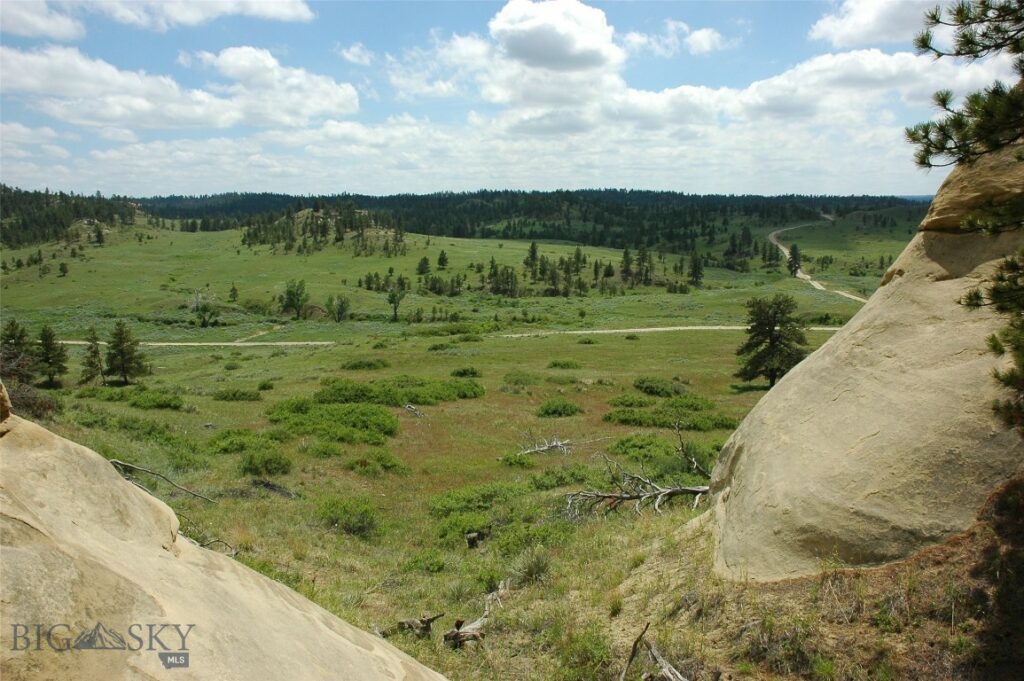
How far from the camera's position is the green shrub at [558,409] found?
32906 mm

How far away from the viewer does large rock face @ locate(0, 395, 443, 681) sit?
133 inches

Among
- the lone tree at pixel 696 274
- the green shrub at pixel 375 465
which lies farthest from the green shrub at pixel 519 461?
the lone tree at pixel 696 274

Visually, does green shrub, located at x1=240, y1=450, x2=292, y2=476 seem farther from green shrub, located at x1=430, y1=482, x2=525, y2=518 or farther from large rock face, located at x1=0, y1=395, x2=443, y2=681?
large rock face, located at x1=0, y1=395, x2=443, y2=681

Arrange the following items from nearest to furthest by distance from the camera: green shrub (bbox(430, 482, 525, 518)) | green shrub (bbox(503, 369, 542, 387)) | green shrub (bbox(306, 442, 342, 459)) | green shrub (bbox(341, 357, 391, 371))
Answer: green shrub (bbox(430, 482, 525, 518)) → green shrub (bbox(306, 442, 342, 459)) → green shrub (bbox(503, 369, 542, 387)) → green shrub (bbox(341, 357, 391, 371))

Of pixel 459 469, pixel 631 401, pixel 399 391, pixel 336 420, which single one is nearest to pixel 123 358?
pixel 399 391

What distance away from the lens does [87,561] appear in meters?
3.99

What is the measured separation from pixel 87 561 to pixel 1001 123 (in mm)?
9368

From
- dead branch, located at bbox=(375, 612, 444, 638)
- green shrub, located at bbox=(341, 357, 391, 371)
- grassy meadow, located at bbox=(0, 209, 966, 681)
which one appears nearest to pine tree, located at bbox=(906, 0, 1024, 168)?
grassy meadow, located at bbox=(0, 209, 966, 681)

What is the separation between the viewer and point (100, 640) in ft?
11.6

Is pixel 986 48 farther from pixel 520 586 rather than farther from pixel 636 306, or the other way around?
pixel 636 306

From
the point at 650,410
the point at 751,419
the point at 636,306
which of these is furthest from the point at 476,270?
the point at 751,419

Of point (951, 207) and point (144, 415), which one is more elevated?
point (951, 207)

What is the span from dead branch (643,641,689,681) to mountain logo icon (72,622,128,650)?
5774mm

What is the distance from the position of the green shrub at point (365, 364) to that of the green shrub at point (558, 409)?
18349 mm
